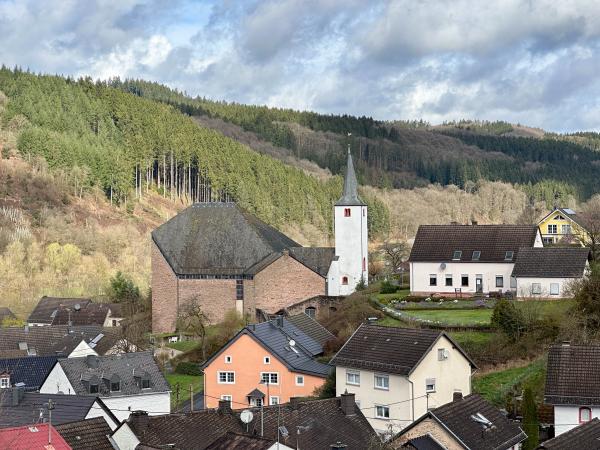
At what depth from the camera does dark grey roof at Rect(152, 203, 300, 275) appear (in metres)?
71.1

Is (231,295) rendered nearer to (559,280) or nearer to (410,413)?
(559,280)

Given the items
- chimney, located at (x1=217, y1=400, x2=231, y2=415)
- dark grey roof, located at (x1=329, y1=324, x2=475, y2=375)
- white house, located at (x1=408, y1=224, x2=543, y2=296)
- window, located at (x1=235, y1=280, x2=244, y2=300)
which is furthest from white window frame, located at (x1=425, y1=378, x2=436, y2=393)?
window, located at (x1=235, y1=280, x2=244, y2=300)

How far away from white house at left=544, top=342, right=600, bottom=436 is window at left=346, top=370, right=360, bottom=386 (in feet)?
26.6

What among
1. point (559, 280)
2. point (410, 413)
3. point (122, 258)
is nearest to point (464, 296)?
point (559, 280)

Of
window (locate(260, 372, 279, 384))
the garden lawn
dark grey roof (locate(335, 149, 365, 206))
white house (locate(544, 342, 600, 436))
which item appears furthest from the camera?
dark grey roof (locate(335, 149, 365, 206))

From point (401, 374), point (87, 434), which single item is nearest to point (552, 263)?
point (401, 374)

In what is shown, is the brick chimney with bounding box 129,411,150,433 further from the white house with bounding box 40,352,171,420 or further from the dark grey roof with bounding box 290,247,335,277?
the dark grey roof with bounding box 290,247,335,277

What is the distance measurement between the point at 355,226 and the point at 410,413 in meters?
31.1

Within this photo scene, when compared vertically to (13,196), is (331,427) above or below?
below

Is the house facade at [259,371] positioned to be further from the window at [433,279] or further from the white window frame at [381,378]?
the window at [433,279]

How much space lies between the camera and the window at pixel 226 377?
4703 centimetres

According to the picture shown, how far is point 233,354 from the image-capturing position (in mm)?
47062

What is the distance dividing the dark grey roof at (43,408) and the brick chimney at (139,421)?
4.03 metres

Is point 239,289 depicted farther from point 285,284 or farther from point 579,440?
point 579,440
